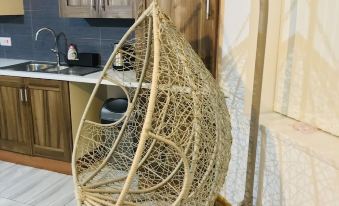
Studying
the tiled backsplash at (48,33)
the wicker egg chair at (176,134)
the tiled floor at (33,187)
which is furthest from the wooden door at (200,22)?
the tiled floor at (33,187)

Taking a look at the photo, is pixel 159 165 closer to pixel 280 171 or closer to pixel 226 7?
pixel 280 171

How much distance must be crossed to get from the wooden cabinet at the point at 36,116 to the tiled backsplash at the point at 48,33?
0.62 metres

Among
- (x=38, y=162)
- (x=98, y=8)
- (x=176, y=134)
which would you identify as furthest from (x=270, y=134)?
(x=38, y=162)

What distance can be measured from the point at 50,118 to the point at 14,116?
0.40m

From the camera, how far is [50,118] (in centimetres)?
287

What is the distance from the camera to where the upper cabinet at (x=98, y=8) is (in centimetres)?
265

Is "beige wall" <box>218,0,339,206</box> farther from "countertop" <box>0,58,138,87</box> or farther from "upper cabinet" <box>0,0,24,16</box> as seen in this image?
"upper cabinet" <box>0,0,24,16</box>

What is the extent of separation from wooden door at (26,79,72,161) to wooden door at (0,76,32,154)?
84mm

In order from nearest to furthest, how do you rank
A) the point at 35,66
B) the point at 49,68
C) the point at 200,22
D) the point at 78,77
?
the point at 200,22, the point at 78,77, the point at 49,68, the point at 35,66

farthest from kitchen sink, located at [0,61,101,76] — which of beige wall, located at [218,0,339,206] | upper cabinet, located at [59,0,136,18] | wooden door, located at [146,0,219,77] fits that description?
beige wall, located at [218,0,339,206]

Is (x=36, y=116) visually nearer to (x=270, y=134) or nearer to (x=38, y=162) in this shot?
(x=38, y=162)

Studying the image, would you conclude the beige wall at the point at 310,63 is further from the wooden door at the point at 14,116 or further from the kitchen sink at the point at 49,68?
the wooden door at the point at 14,116

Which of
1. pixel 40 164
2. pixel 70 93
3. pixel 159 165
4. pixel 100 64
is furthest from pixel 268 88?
pixel 40 164

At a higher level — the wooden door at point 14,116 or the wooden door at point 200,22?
the wooden door at point 200,22
